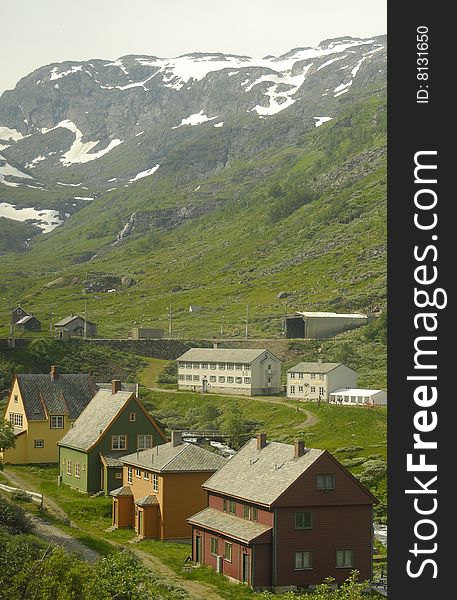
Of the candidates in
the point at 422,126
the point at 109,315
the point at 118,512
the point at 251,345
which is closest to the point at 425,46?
the point at 422,126

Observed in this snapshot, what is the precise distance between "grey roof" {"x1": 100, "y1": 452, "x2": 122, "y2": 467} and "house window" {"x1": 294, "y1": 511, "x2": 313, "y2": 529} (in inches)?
753

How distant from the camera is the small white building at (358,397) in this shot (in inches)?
4038

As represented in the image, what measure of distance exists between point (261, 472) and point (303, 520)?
3.62 metres

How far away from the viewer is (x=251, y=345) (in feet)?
460

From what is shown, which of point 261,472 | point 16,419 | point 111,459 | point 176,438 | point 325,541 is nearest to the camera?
point 325,541

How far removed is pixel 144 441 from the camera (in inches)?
2522

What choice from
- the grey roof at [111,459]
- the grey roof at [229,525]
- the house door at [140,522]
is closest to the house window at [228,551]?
the grey roof at [229,525]

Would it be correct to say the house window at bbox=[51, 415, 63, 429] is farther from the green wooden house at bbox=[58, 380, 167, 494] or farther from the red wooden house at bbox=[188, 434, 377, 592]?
the red wooden house at bbox=[188, 434, 377, 592]

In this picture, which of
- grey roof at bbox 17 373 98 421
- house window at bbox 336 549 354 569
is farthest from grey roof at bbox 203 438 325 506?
grey roof at bbox 17 373 98 421

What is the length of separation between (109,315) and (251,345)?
58.0 metres

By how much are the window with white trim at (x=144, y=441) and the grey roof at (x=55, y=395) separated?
1001 cm

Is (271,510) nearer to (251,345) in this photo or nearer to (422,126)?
(422,126)

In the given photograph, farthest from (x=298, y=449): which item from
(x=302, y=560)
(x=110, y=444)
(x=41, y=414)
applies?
(x=41, y=414)

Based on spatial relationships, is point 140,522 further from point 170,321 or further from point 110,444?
point 170,321
